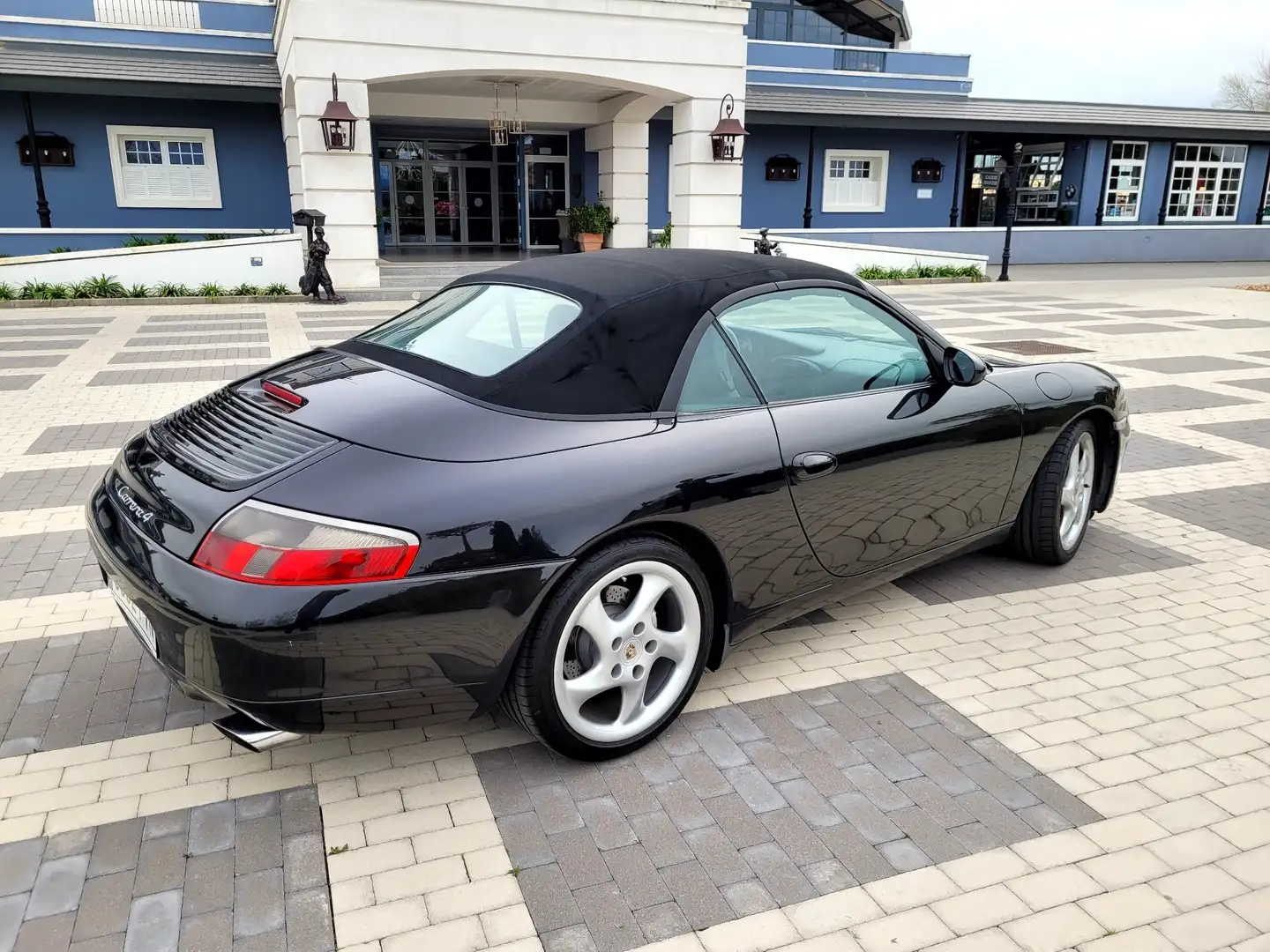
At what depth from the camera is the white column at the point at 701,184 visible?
1820 cm

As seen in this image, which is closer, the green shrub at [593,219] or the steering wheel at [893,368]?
the steering wheel at [893,368]

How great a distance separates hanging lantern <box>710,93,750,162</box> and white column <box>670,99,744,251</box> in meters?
0.10

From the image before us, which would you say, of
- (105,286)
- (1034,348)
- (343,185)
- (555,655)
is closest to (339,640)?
(555,655)

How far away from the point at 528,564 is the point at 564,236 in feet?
68.7

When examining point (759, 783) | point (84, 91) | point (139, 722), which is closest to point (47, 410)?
point (139, 722)

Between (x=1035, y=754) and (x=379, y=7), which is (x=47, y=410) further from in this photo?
(x=379, y=7)

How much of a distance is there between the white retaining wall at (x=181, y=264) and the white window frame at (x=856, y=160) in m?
15.2

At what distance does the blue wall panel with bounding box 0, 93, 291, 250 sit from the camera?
20.1 meters

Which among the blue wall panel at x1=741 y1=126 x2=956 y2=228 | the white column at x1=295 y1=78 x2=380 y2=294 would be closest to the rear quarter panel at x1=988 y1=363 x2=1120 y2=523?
the white column at x1=295 y1=78 x2=380 y2=294

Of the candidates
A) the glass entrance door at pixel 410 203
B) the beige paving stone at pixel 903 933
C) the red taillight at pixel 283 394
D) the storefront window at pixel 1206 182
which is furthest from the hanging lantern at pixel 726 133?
the storefront window at pixel 1206 182

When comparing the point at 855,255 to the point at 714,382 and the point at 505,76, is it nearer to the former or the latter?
the point at 505,76

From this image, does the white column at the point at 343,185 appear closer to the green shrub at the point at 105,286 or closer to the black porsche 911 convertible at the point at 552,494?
the green shrub at the point at 105,286

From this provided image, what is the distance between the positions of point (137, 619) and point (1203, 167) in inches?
1408

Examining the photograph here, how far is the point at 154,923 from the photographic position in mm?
2324
